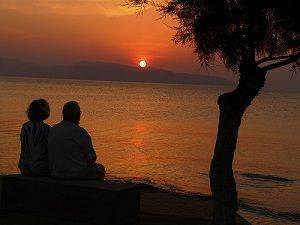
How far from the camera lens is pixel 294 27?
849 centimetres

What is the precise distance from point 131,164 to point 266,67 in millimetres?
19364

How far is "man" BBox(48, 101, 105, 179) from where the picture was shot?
8031 mm

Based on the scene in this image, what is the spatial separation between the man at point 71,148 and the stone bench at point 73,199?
190 millimetres

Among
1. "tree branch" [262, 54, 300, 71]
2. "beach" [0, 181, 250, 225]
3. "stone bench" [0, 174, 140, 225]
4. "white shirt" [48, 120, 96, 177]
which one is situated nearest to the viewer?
"stone bench" [0, 174, 140, 225]

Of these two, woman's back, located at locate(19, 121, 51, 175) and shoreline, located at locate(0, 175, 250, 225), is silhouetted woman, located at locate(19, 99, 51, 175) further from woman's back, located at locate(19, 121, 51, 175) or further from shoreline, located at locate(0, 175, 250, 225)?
shoreline, located at locate(0, 175, 250, 225)

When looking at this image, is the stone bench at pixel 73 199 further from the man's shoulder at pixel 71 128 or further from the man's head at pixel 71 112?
the man's head at pixel 71 112

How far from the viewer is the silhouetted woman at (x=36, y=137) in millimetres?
8438

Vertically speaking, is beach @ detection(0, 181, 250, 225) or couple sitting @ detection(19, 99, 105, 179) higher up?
couple sitting @ detection(19, 99, 105, 179)

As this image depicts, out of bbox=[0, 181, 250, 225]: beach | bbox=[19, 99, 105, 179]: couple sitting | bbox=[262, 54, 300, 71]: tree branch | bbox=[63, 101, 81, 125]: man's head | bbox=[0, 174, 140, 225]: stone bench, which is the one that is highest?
bbox=[262, 54, 300, 71]: tree branch

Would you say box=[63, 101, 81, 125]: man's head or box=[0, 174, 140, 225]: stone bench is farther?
box=[63, 101, 81, 125]: man's head

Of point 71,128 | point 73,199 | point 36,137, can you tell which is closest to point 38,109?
point 36,137

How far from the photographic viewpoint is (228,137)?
8.50 meters

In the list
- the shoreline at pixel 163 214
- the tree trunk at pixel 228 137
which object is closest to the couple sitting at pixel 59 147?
the shoreline at pixel 163 214

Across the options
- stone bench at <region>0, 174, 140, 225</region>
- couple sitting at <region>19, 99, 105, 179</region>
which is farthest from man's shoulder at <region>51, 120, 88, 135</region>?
stone bench at <region>0, 174, 140, 225</region>
